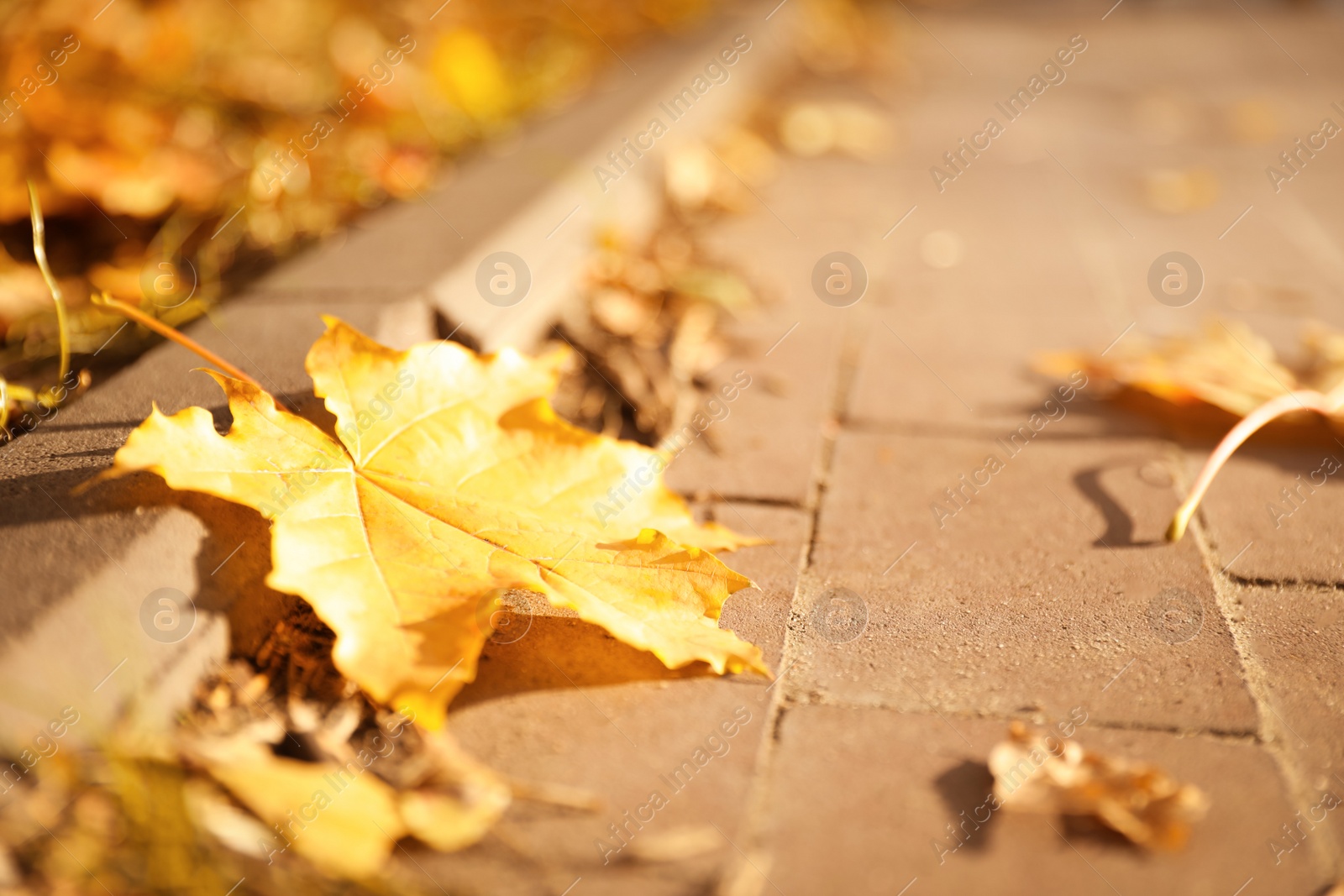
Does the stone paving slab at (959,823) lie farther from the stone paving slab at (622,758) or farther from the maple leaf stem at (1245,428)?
the maple leaf stem at (1245,428)

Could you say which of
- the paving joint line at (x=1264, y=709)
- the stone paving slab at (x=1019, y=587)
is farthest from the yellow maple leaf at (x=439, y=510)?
the paving joint line at (x=1264, y=709)

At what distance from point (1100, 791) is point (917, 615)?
36cm

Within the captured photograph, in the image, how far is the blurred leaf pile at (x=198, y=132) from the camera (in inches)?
82.0

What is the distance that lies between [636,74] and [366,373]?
302 cm

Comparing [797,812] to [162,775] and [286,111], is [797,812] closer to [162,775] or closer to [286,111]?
[162,775]

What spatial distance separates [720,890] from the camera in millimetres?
928

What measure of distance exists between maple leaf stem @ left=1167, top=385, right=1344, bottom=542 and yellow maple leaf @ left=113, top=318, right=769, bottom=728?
69 cm

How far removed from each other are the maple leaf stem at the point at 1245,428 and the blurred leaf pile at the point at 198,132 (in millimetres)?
1722

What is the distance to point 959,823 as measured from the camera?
100cm

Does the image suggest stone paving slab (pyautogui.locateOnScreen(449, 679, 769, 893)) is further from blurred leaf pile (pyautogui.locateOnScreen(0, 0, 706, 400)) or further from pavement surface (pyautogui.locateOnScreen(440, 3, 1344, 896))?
blurred leaf pile (pyautogui.locateOnScreen(0, 0, 706, 400))

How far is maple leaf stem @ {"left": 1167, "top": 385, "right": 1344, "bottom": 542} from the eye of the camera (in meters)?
1.43

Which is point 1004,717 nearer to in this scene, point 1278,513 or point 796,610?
point 796,610

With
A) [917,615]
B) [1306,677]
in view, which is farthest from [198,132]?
[1306,677]

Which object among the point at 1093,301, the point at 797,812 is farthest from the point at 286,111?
the point at 797,812
